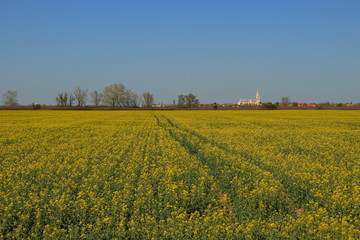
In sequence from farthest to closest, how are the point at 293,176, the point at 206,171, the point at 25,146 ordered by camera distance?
the point at 25,146 < the point at 206,171 < the point at 293,176

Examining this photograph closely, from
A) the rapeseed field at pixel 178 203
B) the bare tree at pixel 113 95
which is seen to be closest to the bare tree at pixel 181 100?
the bare tree at pixel 113 95

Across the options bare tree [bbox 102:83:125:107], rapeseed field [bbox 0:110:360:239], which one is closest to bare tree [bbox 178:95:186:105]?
bare tree [bbox 102:83:125:107]

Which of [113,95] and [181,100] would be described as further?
[181,100]

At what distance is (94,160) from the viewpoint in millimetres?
13516

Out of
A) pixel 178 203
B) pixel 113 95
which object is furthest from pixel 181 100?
pixel 178 203

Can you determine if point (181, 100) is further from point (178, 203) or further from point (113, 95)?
point (178, 203)

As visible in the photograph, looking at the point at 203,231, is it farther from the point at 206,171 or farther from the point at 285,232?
the point at 206,171

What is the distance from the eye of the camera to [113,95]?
490 ft

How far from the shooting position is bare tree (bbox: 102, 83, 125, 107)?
149 meters

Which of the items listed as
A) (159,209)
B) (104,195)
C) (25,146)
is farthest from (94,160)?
(25,146)

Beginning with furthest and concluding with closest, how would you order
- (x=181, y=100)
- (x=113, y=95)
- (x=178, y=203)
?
(x=181, y=100), (x=113, y=95), (x=178, y=203)

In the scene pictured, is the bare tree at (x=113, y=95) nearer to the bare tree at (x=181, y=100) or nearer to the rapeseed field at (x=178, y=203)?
the bare tree at (x=181, y=100)

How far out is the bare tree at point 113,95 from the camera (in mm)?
149250

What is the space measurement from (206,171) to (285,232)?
5.85 metres
